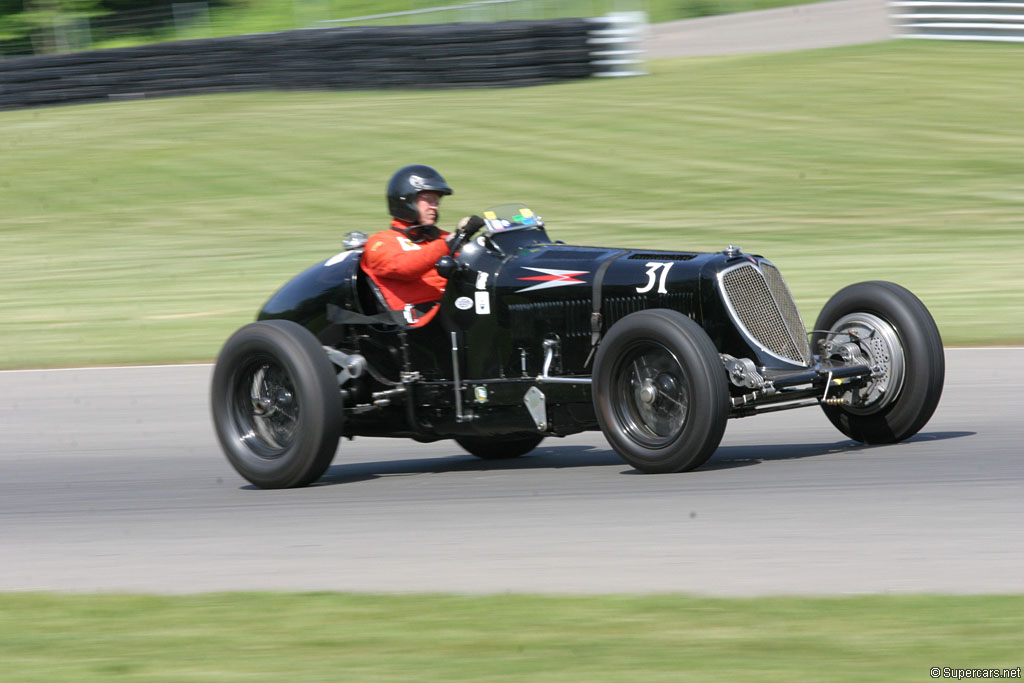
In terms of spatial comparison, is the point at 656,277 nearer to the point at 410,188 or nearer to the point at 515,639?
the point at 410,188

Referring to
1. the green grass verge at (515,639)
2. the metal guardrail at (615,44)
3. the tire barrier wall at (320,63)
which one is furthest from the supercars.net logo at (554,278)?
the metal guardrail at (615,44)

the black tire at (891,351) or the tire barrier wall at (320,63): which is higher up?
the tire barrier wall at (320,63)

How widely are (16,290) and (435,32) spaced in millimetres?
9999

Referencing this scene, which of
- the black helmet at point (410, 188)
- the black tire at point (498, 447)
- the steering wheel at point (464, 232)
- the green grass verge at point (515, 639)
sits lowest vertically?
the black tire at point (498, 447)

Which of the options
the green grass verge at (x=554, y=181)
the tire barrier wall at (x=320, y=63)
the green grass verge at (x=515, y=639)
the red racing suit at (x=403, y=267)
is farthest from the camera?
the tire barrier wall at (x=320, y=63)

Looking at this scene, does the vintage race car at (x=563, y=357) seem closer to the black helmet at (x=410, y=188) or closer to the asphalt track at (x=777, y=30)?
the black helmet at (x=410, y=188)

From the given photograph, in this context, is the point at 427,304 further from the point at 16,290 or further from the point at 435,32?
the point at 435,32

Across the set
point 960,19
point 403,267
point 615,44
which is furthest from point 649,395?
point 960,19

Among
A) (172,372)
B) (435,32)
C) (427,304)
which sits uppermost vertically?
(435,32)

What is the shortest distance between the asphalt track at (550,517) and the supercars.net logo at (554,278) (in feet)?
3.22

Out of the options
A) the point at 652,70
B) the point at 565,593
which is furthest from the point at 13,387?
the point at 652,70

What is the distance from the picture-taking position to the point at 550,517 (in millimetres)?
6379

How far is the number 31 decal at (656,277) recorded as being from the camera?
277 inches

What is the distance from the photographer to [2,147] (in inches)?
981
